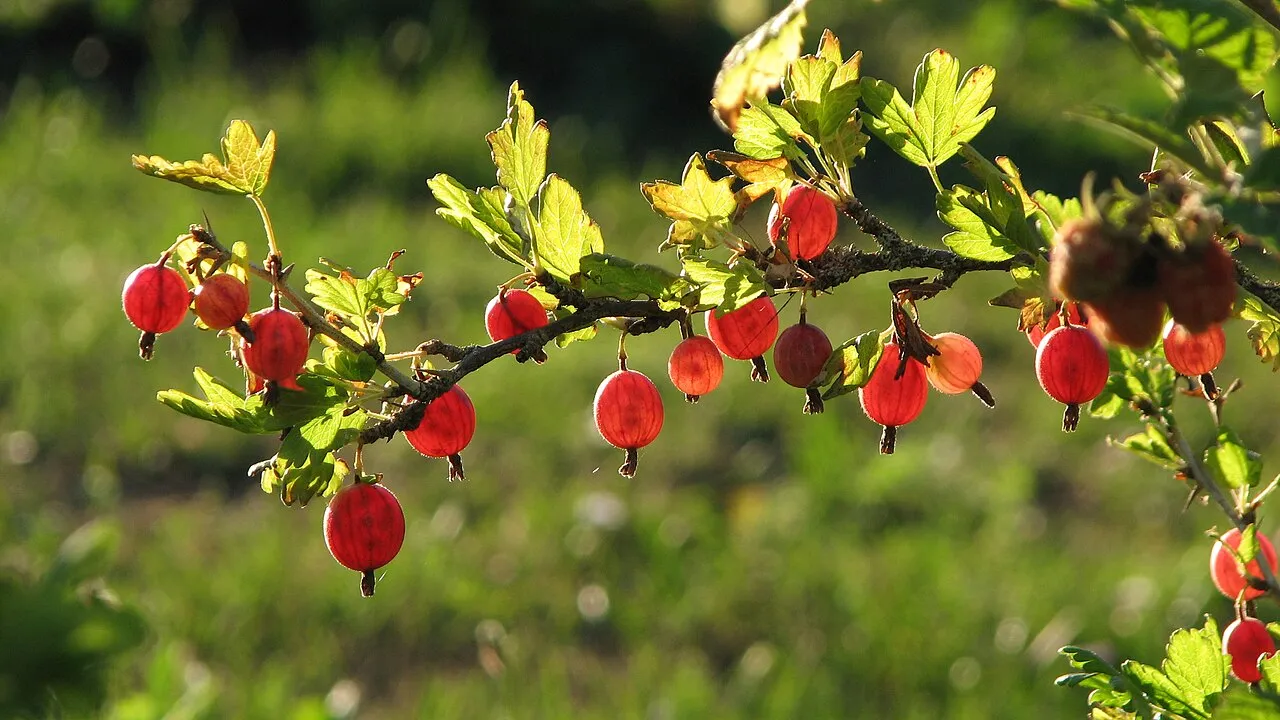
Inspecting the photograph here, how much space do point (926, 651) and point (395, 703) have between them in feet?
5.43

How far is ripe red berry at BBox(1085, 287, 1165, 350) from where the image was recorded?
0.99 metres

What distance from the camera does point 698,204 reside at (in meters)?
1.42

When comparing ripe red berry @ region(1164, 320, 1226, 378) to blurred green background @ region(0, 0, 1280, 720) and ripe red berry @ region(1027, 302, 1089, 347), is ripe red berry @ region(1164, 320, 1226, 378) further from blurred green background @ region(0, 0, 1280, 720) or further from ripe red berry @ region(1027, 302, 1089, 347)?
blurred green background @ region(0, 0, 1280, 720)

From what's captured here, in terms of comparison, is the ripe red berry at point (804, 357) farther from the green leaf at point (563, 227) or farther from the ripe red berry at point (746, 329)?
the green leaf at point (563, 227)

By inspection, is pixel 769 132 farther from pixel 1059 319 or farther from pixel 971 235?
pixel 1059 319

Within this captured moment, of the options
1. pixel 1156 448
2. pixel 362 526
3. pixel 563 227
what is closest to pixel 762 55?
pixel 563 227

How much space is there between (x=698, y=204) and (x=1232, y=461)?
823 millimetres

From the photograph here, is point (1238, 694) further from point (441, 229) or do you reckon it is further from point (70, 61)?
point (70, 61)

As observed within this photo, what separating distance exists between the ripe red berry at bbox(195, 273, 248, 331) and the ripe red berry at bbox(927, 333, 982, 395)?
2.53 ft

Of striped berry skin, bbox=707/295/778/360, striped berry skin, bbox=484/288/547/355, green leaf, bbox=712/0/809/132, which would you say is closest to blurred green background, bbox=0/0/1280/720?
striped berry skin, bbox=484/288/547/355

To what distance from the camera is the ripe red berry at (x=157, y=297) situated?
147 centimetres

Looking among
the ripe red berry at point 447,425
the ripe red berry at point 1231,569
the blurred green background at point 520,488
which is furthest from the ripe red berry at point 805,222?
the blurred green background at point 520,488

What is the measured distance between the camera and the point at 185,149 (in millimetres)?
6930

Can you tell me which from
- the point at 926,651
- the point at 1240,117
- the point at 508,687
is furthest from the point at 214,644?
the point at 1240,117
